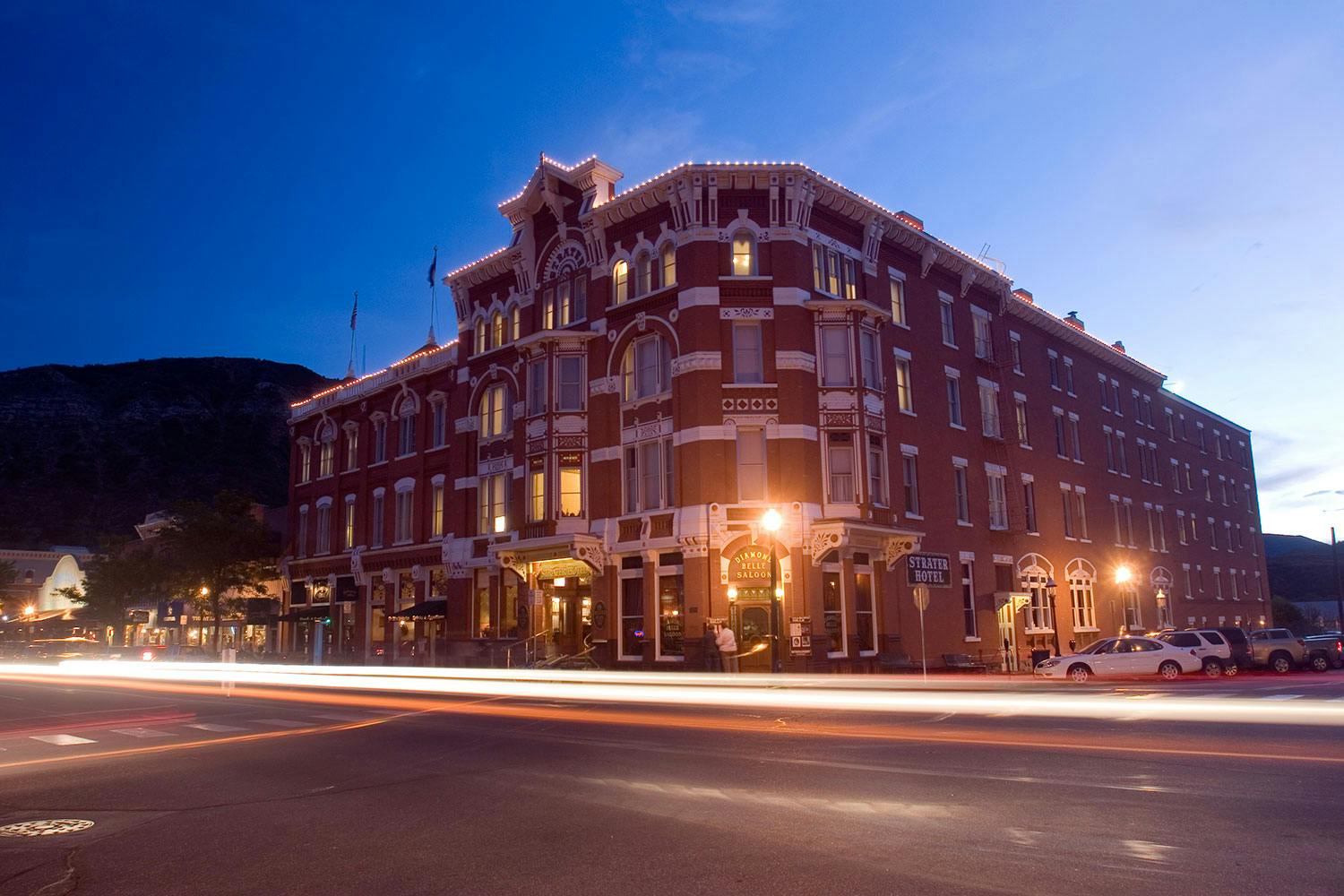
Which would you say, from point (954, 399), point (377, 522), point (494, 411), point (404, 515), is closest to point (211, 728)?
point (494, 411)

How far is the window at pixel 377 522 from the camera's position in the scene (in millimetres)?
45438

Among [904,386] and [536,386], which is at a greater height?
[536,386]

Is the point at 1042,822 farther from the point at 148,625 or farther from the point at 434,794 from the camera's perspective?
the point at 148,625

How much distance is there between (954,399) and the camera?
38.0 metres

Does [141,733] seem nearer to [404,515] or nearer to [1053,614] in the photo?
[404,515]

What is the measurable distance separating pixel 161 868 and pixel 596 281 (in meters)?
29.3

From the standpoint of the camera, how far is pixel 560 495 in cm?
3441

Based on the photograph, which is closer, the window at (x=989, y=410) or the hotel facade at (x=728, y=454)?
the hotel facade at (x=728, y=454)

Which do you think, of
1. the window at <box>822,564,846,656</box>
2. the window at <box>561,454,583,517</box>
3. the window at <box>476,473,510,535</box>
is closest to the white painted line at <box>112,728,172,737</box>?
the window at <box>561,454,583,517</box>

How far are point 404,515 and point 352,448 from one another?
20.9ft

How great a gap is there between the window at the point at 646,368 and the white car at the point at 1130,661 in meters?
15.2

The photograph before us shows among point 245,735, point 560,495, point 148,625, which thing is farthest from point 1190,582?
point 148,625

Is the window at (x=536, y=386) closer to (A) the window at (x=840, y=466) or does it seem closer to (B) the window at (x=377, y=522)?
(A) the window at (x=840, y=466)

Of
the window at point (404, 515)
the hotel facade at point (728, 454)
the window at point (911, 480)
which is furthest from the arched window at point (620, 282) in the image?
the window at point (404, 515)
